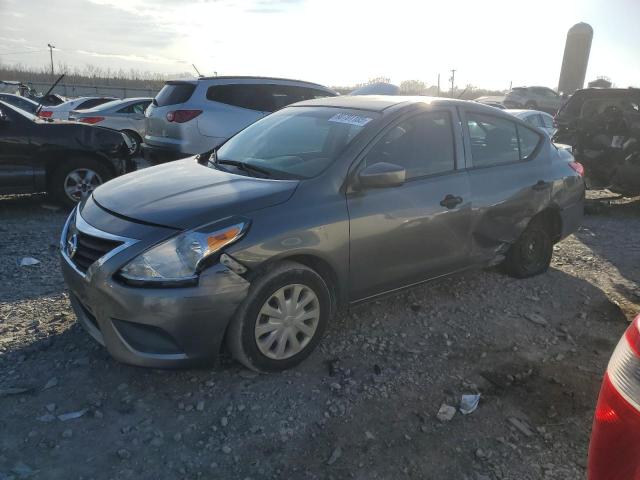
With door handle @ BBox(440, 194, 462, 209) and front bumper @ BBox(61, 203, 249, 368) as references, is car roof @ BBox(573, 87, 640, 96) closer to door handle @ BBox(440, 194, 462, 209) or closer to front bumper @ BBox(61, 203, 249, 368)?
door handle @ BBox(440, 194, 462, 209)

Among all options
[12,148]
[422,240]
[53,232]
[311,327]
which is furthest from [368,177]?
[12,148]

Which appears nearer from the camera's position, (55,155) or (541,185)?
(541,185)

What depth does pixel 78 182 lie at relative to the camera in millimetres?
6777

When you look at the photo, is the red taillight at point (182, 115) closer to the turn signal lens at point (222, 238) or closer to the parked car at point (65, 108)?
the turn signal lens at point (222, 238)

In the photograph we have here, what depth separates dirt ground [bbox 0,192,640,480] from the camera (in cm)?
248

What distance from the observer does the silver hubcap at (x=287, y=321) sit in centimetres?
299

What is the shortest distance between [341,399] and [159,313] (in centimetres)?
114

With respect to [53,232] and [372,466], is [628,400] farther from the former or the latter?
[53,232]

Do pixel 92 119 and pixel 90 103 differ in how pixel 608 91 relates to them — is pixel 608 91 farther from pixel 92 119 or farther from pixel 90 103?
pixel 90 103

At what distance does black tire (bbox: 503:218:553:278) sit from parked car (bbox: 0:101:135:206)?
4.80 m

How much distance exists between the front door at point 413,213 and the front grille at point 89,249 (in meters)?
1.44

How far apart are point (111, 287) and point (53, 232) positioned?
11.9 feet

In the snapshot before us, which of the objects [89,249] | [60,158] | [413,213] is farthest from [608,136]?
[60,158]

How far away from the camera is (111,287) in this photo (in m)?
2.72
